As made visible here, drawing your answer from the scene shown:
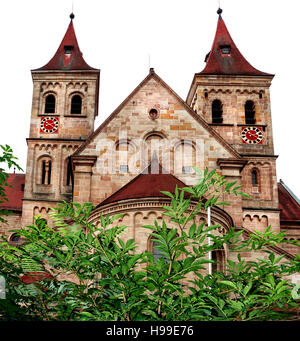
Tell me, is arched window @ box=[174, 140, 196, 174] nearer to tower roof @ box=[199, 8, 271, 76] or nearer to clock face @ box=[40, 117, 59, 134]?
tower roof @ box=[199, 8, 271, 76]

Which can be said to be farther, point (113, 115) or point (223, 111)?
point (223, 111)

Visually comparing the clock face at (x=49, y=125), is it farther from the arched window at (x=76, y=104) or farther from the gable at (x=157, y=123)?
the gable at (x=157, y=123)

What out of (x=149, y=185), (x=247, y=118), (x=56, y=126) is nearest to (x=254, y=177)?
(x=247, y=118)

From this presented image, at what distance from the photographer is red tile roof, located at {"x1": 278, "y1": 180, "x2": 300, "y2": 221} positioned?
39500 mm

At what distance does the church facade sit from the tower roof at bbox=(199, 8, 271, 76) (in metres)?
0.08

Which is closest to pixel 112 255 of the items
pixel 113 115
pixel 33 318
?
pixel 33 318

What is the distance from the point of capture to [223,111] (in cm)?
3903

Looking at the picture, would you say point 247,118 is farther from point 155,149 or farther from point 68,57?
point 68,57

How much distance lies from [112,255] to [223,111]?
30.8 meters

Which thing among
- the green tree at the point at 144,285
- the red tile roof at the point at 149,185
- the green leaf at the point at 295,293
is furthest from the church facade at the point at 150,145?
the green leaf at the point at 295,293

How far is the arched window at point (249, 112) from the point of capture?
39181mm

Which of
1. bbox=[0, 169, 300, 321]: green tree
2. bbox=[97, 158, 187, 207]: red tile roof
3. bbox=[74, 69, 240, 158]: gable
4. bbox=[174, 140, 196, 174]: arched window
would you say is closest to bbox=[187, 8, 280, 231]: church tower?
bbox=[74, 69, 240, 158]: gable

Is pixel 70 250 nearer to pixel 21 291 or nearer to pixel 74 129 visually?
pixel 21 291

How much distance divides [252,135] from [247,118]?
1738 mm
